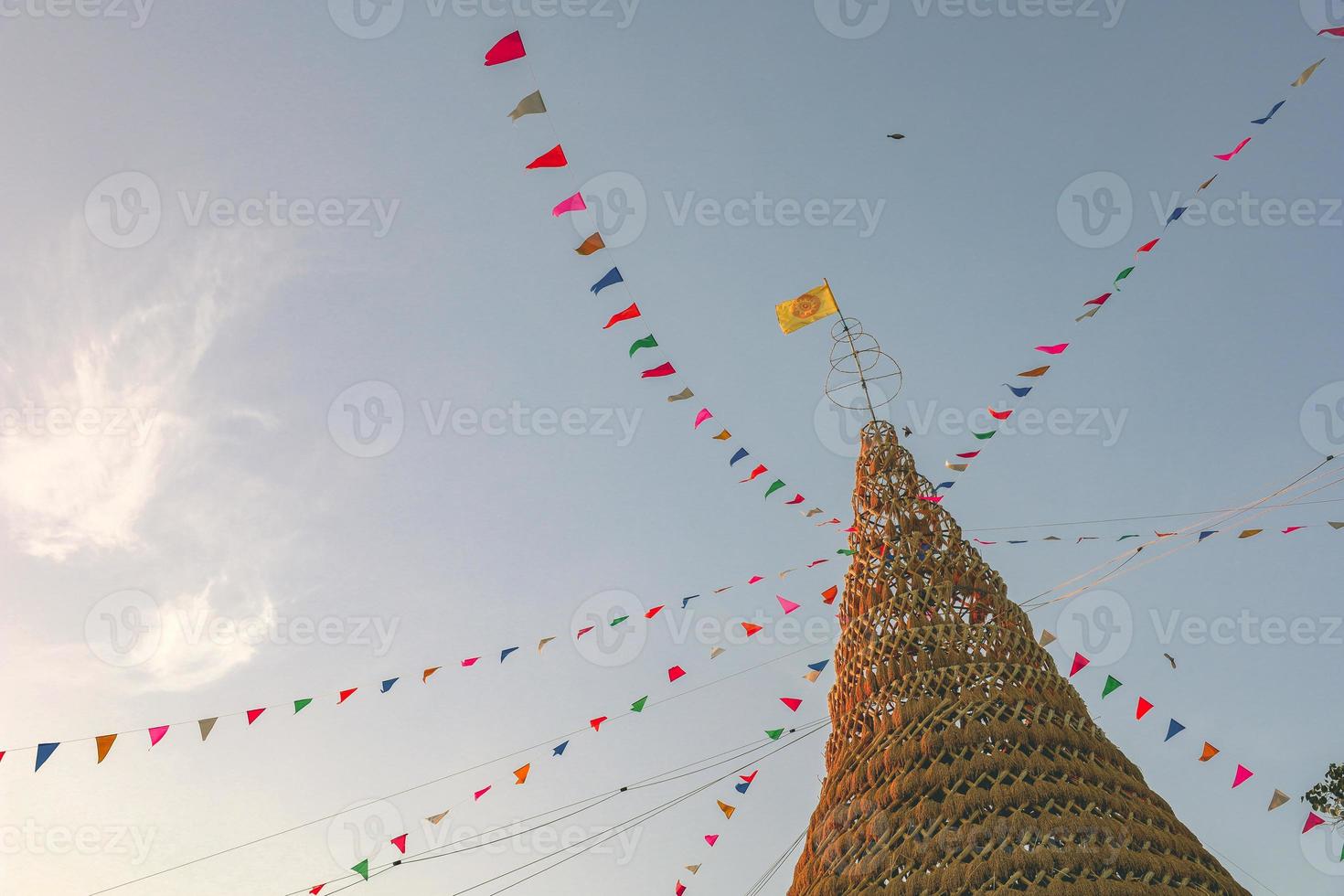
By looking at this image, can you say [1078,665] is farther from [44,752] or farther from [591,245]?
[44,752]

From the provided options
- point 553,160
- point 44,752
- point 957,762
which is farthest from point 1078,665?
point 44,752

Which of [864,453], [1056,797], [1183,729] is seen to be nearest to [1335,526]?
[1183,729]

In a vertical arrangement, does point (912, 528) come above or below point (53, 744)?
below

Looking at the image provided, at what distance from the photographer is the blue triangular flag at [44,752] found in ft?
30.8

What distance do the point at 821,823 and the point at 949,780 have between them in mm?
1133

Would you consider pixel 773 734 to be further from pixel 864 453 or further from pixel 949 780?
pixel 949 780

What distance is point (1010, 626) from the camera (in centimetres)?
811

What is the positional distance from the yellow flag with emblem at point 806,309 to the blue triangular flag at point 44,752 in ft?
30.0

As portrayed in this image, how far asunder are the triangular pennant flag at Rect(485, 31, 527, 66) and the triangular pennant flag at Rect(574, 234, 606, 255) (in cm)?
186

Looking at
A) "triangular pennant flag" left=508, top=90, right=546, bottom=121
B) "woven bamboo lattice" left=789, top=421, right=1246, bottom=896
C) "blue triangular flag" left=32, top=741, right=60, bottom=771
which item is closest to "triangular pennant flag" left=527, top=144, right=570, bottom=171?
"triangular pennant flag" left=508, top=90, right=546, bottom=121

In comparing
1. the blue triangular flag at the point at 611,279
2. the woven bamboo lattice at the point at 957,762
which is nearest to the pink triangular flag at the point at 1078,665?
the woven bamboo lattice at the point at 957,762

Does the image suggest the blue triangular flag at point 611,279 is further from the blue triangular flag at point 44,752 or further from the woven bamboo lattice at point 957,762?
the blue triangular flag at point 44,752

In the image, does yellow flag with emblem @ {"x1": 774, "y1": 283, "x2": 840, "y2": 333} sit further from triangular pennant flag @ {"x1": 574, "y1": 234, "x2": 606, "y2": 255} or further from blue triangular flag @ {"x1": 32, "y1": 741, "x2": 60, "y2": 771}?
blue triangular flag @ {"x1": 32, "y1": 741, "x2": 60, "y2": 771}

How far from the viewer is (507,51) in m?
6.90
